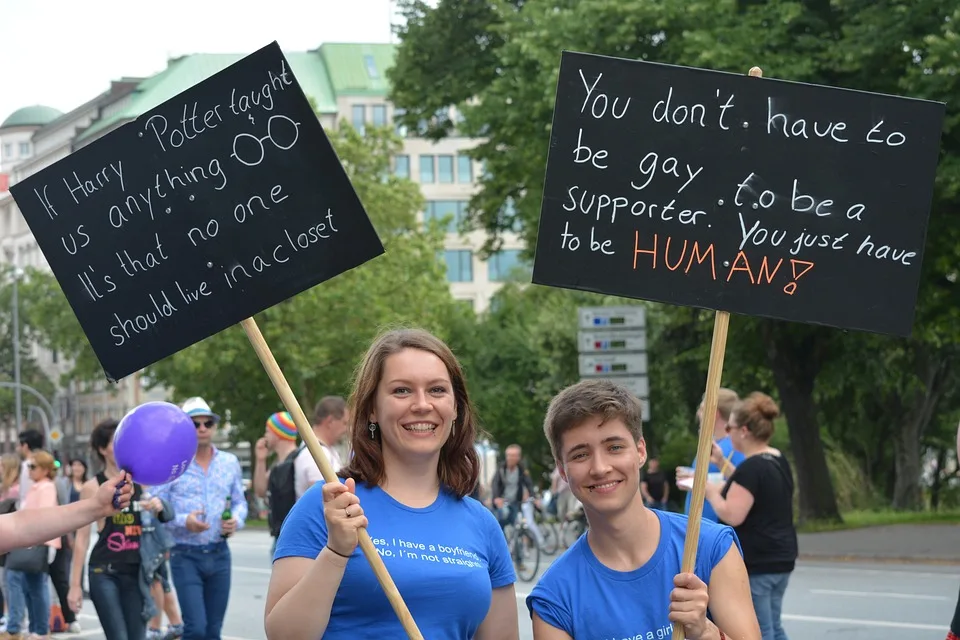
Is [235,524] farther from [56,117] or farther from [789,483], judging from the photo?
[56,117]

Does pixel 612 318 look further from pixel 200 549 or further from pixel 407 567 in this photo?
pixel 407 567

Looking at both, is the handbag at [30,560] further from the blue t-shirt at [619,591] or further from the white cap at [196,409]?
the blue t-shirt at [619,591]

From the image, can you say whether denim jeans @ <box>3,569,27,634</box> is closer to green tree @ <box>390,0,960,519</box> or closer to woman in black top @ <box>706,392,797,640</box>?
woman in black top @ <box>706,392,797,640</box>

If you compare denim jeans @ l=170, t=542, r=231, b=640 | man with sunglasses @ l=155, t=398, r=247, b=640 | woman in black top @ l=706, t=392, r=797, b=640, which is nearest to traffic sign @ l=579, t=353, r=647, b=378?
man with sunglasses @ l=155, t=398, r=247, b=640

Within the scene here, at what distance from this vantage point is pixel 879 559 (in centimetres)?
2197

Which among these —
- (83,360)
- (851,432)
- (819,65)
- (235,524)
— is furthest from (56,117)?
(235,524)

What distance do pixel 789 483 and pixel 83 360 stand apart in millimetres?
57913

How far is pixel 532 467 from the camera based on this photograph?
5278 centimetres

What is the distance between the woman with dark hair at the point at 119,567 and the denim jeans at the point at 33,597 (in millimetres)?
3747

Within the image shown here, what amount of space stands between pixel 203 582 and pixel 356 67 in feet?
307

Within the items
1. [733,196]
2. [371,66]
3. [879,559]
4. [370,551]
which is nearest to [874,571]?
[879,559]

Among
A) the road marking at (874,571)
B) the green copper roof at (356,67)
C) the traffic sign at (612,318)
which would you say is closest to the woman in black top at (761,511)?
the road marking at (874,571)

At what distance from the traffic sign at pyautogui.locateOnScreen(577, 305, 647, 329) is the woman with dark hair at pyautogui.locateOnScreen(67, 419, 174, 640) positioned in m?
12.1

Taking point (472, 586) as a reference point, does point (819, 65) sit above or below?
above
